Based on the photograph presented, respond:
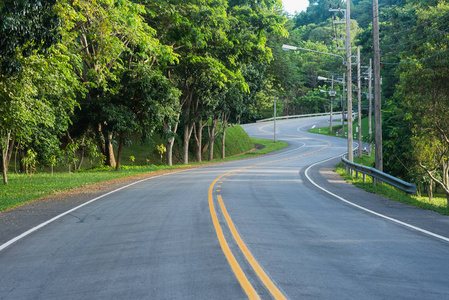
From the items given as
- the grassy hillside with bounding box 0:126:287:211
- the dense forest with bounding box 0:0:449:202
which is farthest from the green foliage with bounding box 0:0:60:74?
the grassy hillside with bounding box 0:126:287:211

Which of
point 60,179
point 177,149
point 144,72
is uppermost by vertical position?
point 144,72

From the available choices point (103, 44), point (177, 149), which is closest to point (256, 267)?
point (103, 44)

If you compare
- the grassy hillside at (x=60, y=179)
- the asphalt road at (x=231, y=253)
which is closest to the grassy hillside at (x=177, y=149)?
the grassy hillside at (x=60, y=179)

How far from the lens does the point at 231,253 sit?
740 centimetres

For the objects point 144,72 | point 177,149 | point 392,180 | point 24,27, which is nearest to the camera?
point 24,27

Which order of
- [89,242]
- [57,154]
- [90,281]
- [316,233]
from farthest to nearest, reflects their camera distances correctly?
1. [57,154]
2. [316,233]
3. [89,242]
4. [90,281]

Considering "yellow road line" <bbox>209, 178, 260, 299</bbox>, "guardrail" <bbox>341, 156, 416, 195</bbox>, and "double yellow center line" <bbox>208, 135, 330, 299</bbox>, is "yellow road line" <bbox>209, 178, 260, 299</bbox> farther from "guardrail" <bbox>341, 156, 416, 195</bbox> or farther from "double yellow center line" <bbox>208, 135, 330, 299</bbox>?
"guardrail" <bbox>341, 156, 416, 195</bbox>

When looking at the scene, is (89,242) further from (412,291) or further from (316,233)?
(412,291)

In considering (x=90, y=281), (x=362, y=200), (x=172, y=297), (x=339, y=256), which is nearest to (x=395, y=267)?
(x=339, y=256)

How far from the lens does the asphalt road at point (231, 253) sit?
5707mm

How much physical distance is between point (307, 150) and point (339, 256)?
47193mm

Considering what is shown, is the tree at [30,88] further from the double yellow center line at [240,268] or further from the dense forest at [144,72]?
the double yellow center line at [240,268]

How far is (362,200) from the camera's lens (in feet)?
51.1

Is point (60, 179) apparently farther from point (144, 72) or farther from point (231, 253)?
point (231, 253)
